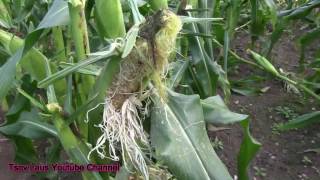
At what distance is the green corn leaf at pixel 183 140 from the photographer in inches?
37.4

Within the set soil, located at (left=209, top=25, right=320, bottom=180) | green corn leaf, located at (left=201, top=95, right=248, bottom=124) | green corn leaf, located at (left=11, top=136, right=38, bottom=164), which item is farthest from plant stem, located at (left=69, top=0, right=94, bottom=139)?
soil, located at (left=209, top=25, right=320, bottom=180)

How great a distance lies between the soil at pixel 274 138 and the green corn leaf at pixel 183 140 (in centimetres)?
88

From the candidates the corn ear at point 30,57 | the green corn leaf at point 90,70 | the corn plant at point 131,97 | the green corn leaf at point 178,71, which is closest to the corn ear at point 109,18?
the corn plant at point 131,97

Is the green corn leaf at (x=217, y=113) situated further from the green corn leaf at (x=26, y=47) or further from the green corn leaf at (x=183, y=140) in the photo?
the green corn leaf at (x=26, y=47)

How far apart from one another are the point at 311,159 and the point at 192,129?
1.12 m

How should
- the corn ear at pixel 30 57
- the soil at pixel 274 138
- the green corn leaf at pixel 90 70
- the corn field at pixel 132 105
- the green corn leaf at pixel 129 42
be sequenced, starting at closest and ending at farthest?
the green corn leaf at pixel 129 42 < the corn field at pixel 132 105 < the green corn leaf at pixel 90 70 < the corn ear at pixel 30 57 < the soil at pixel 274 138

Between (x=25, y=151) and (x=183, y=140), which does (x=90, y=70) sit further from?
(x=25, y=151)

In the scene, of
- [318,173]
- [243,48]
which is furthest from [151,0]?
[243,48]

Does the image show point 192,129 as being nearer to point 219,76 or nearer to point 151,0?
point 151,0

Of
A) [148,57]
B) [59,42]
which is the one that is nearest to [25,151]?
[59,42]

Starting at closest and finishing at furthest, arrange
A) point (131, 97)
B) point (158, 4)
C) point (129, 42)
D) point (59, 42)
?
point (129, 42) → point (131, 97) → point (158, 4) → point (59, 42)

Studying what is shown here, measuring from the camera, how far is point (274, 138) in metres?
2.05

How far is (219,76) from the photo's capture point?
5.83 ft

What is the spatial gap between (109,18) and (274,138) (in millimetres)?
1335
